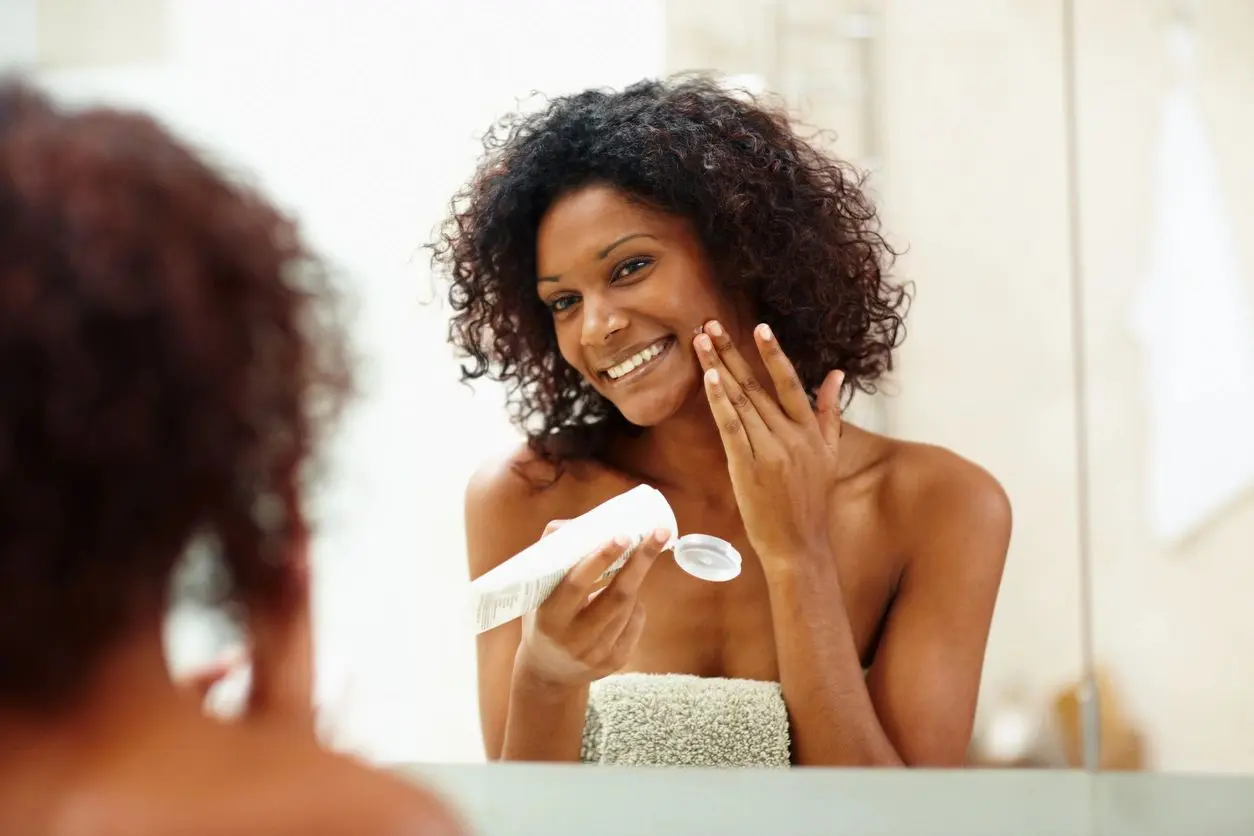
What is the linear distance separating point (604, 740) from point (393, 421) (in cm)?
25

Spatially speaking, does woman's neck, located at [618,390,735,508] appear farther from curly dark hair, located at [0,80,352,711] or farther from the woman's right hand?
curly dark hair, located at [0,80,352,711]

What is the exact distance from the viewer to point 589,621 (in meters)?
0.77

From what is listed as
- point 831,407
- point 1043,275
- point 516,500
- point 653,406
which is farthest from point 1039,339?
point 516,500

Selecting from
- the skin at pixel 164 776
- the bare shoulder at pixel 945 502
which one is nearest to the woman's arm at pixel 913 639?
the bare shoulder at pixel 945 502

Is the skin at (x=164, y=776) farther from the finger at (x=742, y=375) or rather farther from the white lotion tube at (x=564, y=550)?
the finger at (x=742, y=375)

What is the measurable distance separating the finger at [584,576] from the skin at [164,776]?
0.26 meters

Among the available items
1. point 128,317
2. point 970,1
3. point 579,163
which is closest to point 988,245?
point 970,1

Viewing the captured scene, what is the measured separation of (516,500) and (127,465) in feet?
1.26

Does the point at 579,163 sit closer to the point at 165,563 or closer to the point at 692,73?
the point at 692,73

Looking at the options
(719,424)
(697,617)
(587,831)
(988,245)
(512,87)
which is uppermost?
(512,87)

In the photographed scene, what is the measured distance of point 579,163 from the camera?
0.80 metres

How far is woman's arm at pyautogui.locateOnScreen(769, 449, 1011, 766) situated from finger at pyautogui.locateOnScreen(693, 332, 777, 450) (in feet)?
0.27

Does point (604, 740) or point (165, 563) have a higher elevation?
point (165, 563)

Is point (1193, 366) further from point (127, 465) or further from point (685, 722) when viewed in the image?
point (127, 465)
